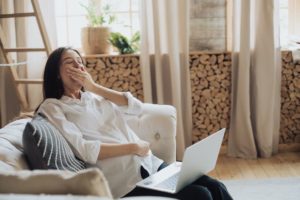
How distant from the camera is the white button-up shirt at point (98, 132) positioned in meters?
1.98

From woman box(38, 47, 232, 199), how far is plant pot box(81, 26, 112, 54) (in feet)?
4.26

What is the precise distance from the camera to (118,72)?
3.60 m

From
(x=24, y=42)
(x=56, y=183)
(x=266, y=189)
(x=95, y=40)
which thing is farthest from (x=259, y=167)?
(x=56, y=183)

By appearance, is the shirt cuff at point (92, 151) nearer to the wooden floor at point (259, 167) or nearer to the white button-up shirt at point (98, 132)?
the white button-up shirt at point (98, 132)

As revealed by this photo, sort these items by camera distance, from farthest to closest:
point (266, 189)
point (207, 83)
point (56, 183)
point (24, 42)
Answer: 1. point (207, 83)
2. point (24, 42)
3. point (266, 189)
4. point (56, 183)

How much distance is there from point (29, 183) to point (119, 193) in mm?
873

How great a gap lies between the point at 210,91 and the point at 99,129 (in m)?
1.67

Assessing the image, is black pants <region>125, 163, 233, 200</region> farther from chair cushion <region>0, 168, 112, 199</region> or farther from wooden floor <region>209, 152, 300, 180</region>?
wooden floor <region>209, 152, 300, 180</region>

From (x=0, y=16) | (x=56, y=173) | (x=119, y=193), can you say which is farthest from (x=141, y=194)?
(x=0, y=16)

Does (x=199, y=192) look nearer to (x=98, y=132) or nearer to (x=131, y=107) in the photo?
(x=98, y=132)

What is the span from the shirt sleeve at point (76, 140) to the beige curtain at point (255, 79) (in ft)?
6.02

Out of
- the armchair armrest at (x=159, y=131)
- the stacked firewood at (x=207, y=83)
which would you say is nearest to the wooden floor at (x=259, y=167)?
the stacked firewood at (x=207, y=83)

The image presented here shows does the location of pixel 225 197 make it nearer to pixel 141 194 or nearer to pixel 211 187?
pixel 211 187

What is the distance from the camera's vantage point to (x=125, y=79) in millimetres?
3617
